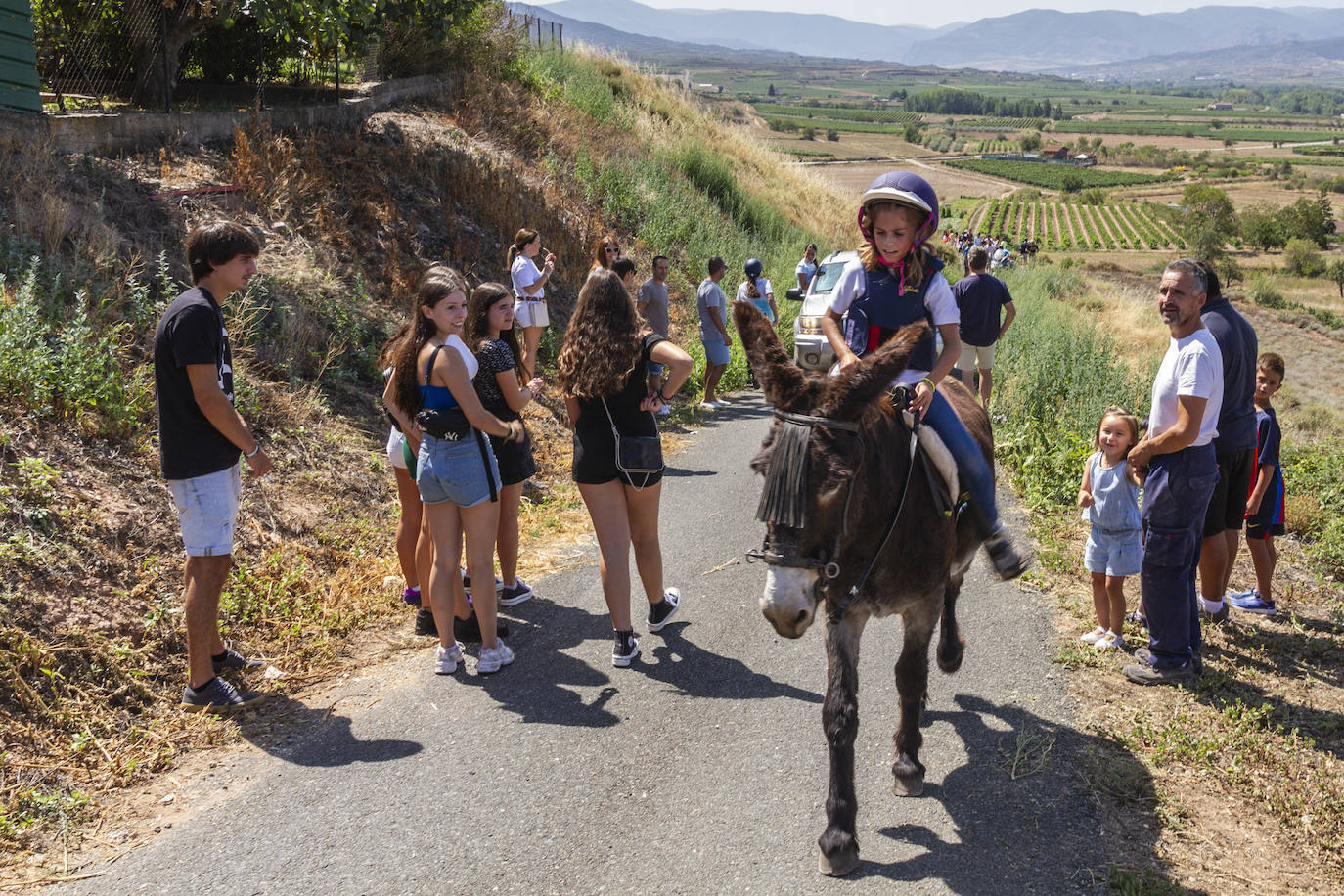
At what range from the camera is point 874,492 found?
3.68 metres

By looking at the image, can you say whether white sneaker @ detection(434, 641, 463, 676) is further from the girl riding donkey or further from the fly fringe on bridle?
the girl riding donkey

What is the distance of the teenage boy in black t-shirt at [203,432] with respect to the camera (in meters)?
4.57

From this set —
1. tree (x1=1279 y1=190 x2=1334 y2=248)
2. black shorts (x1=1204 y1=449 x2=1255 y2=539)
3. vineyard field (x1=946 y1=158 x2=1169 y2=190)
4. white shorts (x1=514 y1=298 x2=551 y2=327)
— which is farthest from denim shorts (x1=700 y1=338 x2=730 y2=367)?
vineyard field (x1=946 y1=158 x2=1169 y2=190)

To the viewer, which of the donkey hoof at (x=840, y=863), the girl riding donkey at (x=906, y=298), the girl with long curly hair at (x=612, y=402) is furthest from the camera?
the girl with long curly hair at (x=612, y=402)

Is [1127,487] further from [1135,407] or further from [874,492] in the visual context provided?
[1135,407]

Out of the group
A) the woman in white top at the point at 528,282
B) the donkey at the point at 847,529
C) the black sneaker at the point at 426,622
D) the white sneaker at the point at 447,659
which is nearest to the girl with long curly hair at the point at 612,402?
the white sneaker at the point at 447,659

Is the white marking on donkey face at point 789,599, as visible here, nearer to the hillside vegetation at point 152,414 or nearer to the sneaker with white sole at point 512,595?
the hillside vegetation at point 152,414

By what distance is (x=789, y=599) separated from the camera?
3223mm

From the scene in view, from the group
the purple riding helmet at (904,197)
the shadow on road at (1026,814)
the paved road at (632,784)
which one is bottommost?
the paved road at (632,784)

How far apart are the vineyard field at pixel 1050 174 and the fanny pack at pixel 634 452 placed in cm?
13962

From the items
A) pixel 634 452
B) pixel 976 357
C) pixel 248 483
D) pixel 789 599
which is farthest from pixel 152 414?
pixel 976 357

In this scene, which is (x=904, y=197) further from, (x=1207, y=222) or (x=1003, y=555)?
(x=1207, y=222)

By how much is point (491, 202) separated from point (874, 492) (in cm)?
1284

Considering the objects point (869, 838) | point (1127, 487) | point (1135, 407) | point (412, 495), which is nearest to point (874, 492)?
point (869, 838)
